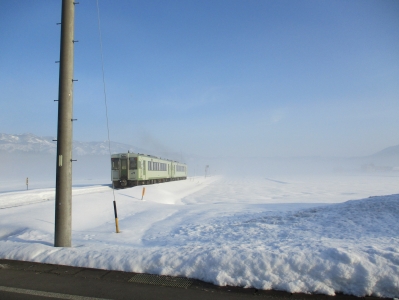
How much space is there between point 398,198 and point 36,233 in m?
11.3

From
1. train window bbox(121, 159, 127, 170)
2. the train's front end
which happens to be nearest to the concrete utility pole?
the train's front end

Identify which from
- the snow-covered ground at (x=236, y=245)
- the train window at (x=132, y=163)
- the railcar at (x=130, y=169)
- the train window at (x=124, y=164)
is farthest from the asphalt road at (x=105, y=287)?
the train window at (x=124, y=164)

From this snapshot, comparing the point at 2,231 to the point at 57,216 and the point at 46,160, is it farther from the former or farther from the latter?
the point at 46,160

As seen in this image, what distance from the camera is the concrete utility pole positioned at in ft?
19.4

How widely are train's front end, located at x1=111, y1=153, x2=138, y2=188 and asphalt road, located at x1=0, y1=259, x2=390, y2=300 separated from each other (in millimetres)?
24142

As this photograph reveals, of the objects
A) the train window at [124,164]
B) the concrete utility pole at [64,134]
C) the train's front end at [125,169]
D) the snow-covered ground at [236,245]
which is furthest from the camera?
the train window at [124,164]

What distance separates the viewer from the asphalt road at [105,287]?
12.6 feet

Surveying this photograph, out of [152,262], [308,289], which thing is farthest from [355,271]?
[152,262]

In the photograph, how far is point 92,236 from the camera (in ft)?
26.0

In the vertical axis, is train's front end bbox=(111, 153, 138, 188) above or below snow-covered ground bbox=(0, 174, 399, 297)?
above

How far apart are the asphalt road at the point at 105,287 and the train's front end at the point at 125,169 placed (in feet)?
79.2

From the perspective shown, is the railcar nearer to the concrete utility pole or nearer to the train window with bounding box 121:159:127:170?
the train window with bounding box 121:159:127:170

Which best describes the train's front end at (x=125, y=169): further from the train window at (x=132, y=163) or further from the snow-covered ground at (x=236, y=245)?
the snow-covered ground at (x=236, y=245)

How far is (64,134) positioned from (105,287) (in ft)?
10.6
